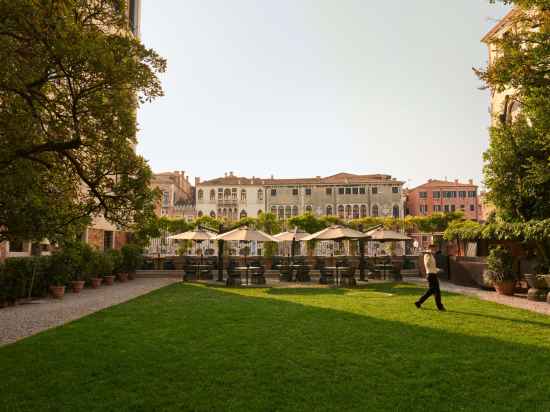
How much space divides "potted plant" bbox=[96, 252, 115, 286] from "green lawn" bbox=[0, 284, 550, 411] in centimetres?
816

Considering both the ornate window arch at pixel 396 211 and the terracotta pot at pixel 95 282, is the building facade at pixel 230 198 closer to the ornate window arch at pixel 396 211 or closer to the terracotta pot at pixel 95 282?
the ornate window arch at pixel 396 211

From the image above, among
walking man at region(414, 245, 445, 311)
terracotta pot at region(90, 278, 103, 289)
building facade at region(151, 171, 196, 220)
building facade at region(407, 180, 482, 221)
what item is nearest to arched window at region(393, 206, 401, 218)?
building facade at region(407, 180, 482, 221)

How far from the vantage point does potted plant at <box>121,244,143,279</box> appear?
808 inches

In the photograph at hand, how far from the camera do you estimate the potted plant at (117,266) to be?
18781mm

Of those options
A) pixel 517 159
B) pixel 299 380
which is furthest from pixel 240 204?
pixel 299 380

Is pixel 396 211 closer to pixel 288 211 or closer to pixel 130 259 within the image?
pixel 288 211

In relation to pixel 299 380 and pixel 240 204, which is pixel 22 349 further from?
pixel 240 204

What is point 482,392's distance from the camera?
444 centimetres

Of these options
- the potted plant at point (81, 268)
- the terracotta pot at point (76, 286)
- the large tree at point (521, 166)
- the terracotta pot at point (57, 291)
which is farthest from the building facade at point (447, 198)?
the terracotta pot at point (57, 291)

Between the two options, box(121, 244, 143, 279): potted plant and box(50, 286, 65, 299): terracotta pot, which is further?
box(121, 244, 143, 279): potted plant

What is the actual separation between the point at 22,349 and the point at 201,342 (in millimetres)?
2697

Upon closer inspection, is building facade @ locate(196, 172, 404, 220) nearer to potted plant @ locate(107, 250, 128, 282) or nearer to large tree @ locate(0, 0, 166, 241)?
potted plant @ locate(107, 250, 128, 282)

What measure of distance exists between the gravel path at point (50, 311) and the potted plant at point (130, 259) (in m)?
5.42

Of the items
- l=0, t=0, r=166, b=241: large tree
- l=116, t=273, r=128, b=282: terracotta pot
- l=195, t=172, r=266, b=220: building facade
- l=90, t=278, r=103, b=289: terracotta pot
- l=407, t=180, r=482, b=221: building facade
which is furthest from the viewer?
l=407, t=180, r=482, b=221: building facade
